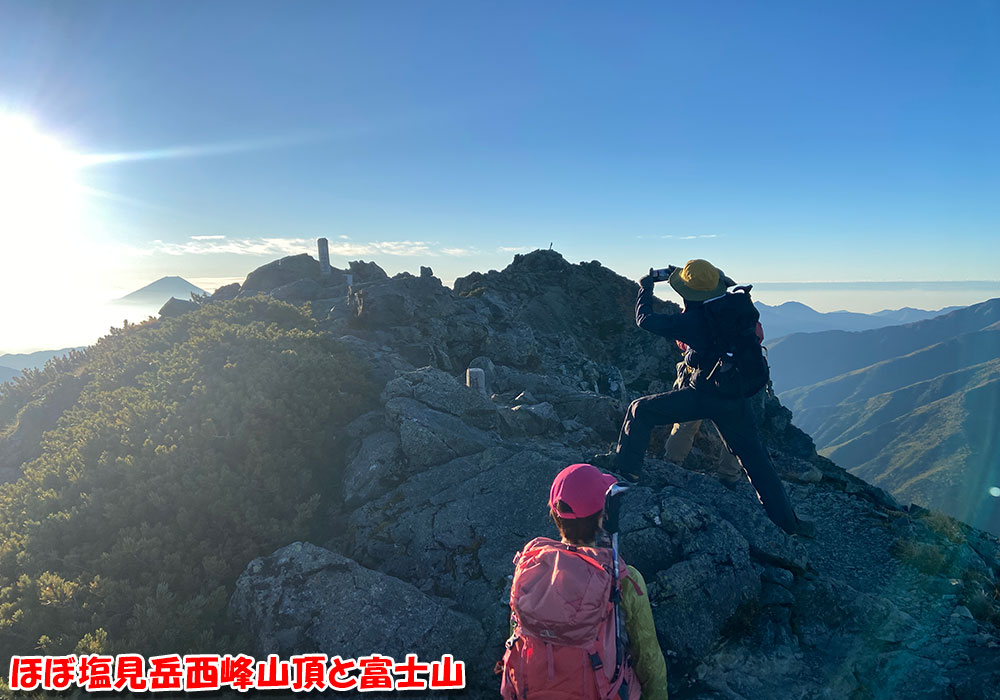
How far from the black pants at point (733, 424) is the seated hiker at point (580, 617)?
3.82 m

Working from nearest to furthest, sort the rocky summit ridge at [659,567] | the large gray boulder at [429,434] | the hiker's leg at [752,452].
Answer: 1. the rocky summit ridge at [659,567]
2. the hiker's leg at [752,452]
3. the large gray boulder at [429,434]

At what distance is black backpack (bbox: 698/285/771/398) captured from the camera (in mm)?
6849

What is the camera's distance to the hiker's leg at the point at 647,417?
766 centimetres

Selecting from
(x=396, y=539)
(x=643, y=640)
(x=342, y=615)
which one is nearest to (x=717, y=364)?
(x=643, y=640)

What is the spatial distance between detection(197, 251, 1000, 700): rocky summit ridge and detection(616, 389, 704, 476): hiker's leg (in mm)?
686

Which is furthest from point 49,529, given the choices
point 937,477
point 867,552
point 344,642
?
point 937,477

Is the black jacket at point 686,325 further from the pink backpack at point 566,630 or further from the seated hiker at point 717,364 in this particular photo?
the pink backpack at point 566,630

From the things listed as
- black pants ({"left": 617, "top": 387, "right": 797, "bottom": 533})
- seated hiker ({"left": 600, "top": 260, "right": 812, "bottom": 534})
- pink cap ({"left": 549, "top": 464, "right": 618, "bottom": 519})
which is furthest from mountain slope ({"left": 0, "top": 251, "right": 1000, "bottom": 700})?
pink cap ({"left": 549, "top": 464, "right": 618, "bottom": 519})

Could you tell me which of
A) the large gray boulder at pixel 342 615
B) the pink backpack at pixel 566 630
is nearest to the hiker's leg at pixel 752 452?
the pink backpack at pixel 566 630

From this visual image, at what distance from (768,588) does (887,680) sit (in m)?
1.65

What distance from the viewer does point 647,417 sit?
324 inches

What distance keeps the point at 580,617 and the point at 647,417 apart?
16.5ft

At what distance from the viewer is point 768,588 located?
24.7ft

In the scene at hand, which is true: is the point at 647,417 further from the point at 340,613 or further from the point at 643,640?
the point at 340,613
